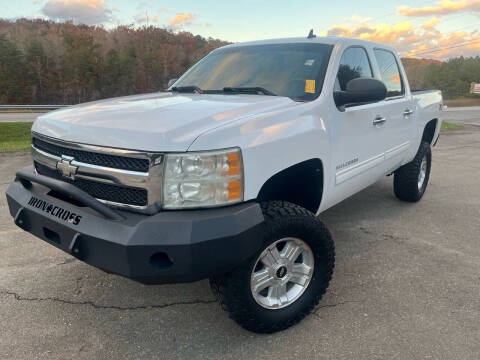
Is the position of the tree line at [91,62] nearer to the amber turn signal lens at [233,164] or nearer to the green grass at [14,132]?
the green grass at [14,132]

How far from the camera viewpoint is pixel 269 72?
10.4ft

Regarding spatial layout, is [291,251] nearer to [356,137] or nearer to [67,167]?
[356,137]

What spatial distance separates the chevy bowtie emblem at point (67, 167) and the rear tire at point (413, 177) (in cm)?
396

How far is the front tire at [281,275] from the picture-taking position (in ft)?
7.27

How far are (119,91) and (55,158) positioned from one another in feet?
261

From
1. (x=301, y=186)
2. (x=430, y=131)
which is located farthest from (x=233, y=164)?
(x=430, y=131)

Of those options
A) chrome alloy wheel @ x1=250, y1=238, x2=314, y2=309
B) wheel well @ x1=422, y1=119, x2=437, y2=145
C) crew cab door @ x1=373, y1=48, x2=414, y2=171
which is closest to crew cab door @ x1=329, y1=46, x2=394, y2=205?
crew cab door @ x1=373, y1=48, x2=414, y2=171

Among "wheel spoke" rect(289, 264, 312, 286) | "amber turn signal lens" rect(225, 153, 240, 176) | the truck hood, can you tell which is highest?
A: the truck hood

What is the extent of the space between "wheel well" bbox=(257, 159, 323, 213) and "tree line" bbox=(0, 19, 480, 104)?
57907 millimetres

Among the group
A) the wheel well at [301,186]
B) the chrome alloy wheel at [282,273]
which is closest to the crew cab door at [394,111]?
the wheel well at [301,186]

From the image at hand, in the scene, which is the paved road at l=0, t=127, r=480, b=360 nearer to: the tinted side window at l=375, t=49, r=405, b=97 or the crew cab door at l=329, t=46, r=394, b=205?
the crew cab door at l=329, t=46, r=394, b=205

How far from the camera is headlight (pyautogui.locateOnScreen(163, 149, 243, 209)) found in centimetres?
195

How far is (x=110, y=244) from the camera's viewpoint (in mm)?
1911

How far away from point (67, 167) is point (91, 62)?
7950 cm
